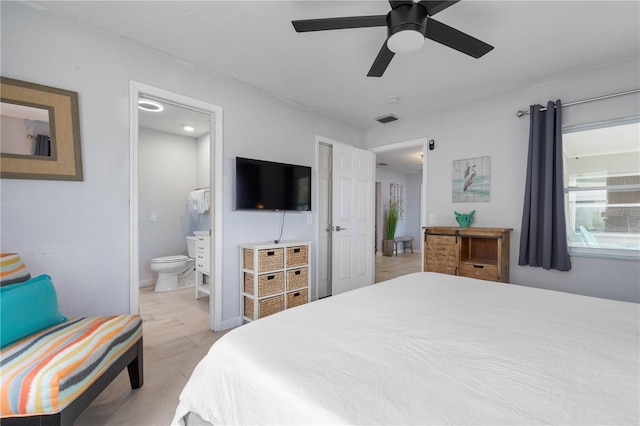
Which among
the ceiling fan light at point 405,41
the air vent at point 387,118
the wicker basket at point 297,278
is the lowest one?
the wicker basket at point 297,278

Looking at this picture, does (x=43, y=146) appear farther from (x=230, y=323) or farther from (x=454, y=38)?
(x=454, y=38)

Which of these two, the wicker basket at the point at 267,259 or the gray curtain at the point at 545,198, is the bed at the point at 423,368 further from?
the gray curtain at the point at 545,198

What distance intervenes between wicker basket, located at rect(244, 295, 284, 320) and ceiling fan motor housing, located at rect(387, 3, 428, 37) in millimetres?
2434

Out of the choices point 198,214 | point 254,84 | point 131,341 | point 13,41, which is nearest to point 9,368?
point 131,341

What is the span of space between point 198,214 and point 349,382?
4729 millimetres

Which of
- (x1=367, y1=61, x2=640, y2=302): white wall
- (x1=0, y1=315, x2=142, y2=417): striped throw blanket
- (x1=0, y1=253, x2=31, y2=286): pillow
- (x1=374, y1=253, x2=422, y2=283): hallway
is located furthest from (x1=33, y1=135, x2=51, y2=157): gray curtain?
(x1=374, y1=253, x2=422, y2=283): hallway

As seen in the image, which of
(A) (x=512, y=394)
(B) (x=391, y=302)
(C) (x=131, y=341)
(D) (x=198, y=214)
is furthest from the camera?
(D) (x=198, y=214)

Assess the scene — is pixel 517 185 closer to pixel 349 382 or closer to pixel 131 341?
pixel 349 382

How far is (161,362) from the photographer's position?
2.15m

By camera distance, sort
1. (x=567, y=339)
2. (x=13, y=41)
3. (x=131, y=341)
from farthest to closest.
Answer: (x=13, y=41) < (x=131, y=341) < (x=567, y=339)

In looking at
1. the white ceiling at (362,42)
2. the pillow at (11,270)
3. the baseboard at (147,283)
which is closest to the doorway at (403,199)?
the white ceiling at (362,42)

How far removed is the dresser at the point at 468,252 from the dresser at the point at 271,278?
58.5 inches

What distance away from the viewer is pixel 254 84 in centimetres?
301

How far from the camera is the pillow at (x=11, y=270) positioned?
58.6 inches
